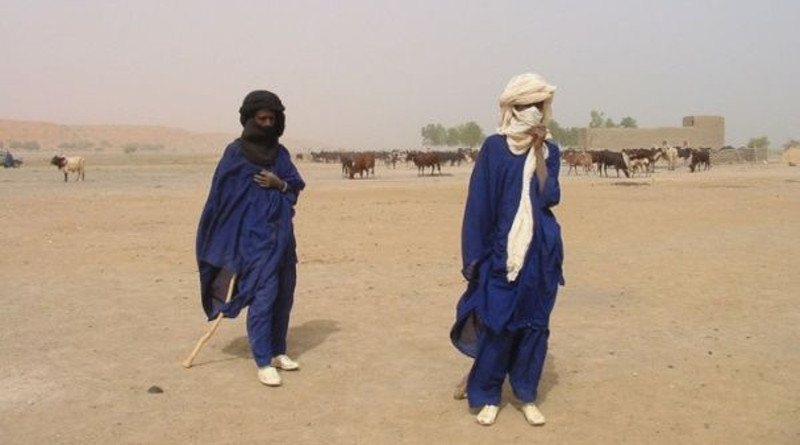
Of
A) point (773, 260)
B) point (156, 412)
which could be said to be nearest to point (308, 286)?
point (156, 412)

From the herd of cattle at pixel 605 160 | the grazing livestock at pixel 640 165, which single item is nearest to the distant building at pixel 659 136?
the herd of cattle at pixel 605 160

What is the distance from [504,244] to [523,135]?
1.74 feet

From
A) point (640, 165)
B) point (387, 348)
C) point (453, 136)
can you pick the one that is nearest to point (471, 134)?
point (453, 136)

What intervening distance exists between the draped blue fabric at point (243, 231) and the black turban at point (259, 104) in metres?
0.22

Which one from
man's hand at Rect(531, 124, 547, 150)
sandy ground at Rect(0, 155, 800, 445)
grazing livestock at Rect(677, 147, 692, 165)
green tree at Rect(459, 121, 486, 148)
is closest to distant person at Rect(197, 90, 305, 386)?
sandy ground at Rect(0, 155, 800, 445)

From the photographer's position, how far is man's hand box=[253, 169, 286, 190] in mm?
4559

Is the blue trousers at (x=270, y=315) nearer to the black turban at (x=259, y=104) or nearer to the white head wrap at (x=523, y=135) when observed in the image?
the black turban at (x=259, y=104)

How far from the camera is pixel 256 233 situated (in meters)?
4.55

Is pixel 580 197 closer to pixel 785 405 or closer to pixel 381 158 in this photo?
pixel 785 405

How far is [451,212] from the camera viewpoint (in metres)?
15.2

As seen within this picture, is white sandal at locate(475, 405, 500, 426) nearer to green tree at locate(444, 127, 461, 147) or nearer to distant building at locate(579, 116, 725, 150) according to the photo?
distant building at locate(579, 116, 725, 150)

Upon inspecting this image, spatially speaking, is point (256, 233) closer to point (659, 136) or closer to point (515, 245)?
point (515, 245)

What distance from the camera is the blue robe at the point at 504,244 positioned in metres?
3.73

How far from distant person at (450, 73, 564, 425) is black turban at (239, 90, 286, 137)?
1.37 m
